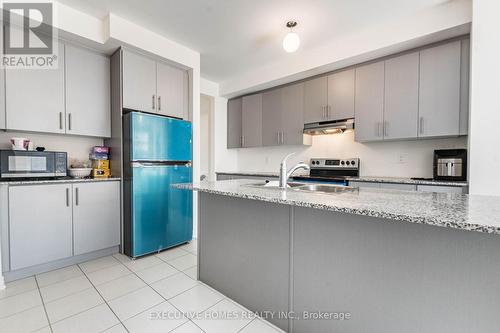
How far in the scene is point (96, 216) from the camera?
2514 millimetres

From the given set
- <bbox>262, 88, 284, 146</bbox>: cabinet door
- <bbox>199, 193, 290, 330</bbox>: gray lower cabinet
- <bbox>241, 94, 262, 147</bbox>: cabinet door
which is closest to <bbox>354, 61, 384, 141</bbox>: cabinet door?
<bbox>262, 88, 284, 146</bbox>: cabinet door

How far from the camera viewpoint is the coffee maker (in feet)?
7.45

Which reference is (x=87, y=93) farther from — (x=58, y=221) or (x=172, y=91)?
(x=58, y=221)

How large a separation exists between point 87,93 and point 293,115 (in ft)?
8.86

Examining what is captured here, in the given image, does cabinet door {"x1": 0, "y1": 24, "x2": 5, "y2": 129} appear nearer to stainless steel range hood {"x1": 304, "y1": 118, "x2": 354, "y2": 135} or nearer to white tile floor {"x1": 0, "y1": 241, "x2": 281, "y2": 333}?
white tile floor {"x1": 0, "y1": 241, "x2": 281, "y2": 333}

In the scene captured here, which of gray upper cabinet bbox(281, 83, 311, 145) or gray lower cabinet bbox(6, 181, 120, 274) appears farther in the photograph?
gray upper cabinet bbox(281, 83, 311, 145)

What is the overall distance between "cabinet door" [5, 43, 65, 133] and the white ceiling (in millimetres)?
738

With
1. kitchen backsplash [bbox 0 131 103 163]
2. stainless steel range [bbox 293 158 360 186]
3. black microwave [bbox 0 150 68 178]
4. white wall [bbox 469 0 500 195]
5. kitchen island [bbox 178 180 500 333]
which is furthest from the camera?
stainless steel range [bbox 293 158 360 186]

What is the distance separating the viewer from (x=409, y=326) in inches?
41.1

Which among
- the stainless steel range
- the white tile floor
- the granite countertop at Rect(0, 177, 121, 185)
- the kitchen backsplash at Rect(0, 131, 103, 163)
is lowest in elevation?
the white tile floor

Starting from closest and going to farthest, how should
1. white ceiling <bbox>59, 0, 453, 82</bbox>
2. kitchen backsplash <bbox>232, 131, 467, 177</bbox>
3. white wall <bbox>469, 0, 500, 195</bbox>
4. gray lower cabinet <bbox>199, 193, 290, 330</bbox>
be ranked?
gray lower cabinet <bbox>199, 193, 290, 330</bbox>
white wall <bbox>469, 0, 500, 195</bbox>
white ceiling <bbox>59, 0, 453, 82</bbox>
kitchen backsplash <bbox>232, 131, 467, 177</bbox>

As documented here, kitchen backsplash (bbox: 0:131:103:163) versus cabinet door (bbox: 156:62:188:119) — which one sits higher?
cabinet door (bbox: 156:62:188:119)

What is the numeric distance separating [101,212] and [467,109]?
3.91 metres

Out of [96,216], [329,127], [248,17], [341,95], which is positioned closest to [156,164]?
[96,216]
